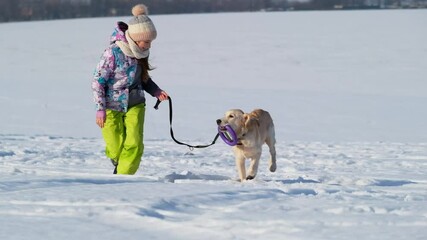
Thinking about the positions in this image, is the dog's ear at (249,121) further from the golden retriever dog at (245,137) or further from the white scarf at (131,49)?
the white scarf at (131,49)

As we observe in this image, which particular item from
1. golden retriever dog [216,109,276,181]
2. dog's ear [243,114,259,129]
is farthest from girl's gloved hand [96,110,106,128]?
dog's ear [243,114,259,129]

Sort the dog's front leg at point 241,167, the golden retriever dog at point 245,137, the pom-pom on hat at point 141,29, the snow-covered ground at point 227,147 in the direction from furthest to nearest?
the dog's front leg at point 241,167, the golden retriever dog at point 245,137, the pom-pom on hat at point 141,29, the snow-covered ground at point 227,147

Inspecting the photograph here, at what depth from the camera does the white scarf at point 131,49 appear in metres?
6.43

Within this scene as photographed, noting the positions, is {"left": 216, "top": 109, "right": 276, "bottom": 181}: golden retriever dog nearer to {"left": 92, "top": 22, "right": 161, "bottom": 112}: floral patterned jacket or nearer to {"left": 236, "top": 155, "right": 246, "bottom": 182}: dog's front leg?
{"left": 236, "top": 155, "right": 246, "bottom": 182}: dog's front leg

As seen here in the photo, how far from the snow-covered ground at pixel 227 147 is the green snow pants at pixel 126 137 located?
230 millimetres

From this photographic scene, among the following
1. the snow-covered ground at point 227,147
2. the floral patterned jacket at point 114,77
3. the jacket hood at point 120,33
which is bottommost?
the snow-covered ground at point 227,147

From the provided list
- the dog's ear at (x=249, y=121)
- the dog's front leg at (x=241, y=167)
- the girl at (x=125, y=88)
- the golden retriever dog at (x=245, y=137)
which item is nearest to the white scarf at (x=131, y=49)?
the girl at (x=125, y=88)

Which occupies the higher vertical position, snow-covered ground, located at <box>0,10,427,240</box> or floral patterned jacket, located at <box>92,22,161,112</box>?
floral patterned jacket, located at <box>92,22,161,112</box>

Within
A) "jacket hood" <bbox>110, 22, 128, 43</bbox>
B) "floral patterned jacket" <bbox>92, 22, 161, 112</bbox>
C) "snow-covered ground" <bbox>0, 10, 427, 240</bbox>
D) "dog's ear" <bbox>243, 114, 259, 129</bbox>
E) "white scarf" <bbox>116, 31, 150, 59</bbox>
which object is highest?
"jacket hood" <bbox>110, 22, 128, 43</bbox>

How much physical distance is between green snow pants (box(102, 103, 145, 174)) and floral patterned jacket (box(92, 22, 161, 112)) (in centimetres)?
10

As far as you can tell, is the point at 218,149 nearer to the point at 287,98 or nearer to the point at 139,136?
the point at 139,136

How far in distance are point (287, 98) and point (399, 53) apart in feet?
46.6

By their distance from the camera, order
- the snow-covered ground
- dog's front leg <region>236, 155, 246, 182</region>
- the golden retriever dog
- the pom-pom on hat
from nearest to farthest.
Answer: the snow-covered ground, the pom-pom on hat, the golden retriever dog, dog's front leg <region>236, 155, 246, 182</region>

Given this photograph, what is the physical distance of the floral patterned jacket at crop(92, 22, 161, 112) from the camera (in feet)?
21.3
